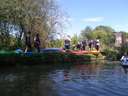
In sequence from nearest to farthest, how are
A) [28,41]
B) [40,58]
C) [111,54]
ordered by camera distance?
1. [40,58]
2. [28,41]
3. [111,54]

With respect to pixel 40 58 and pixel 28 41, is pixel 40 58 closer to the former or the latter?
pixel 40 58

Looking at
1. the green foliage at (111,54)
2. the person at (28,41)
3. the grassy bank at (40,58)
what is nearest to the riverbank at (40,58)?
the grassy bank at (40,58)

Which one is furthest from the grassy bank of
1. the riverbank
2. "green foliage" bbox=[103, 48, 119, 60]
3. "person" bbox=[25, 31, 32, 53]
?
"green foliage" bbox=[103, 48, 119, 60]

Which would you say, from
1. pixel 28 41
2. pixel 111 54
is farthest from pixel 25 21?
pixel 111 54

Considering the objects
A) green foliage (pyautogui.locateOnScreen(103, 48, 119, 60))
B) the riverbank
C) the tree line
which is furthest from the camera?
green foliage (pyautogui.locateOnScreen(103, 48, 119, 60))

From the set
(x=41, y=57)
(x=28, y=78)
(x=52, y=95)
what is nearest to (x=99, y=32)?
(x=41, y=57)

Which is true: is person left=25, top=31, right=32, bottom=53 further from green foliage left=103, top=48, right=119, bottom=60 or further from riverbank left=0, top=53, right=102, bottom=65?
green foliage left=103, top=48, right=119, bottom=60

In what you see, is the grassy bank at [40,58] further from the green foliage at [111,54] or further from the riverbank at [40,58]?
the green foliage at [111,54]

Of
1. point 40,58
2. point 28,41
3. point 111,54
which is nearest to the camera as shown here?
point 40,58

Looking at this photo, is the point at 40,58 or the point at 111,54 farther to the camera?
the point at 111,54

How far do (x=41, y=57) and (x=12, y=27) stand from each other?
33.7ft

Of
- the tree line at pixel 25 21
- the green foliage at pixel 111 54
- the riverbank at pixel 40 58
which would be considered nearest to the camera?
the riverbank at pixel 40 58

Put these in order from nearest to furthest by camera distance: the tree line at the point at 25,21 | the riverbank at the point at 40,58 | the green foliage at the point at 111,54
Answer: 1. the riverbank at the point at 40,58
2. the tree line at the point at 25,21
3. the green foliage at the point at 111,54

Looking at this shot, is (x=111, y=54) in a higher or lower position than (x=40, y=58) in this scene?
lower
